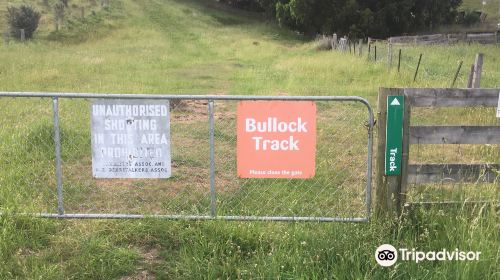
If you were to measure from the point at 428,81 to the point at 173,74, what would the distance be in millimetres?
10092

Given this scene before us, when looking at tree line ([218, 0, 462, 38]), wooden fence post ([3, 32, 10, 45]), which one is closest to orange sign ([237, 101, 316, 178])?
wooden fence post ([3, 32, 10, 45])

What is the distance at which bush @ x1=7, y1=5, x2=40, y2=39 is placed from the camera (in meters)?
34.4

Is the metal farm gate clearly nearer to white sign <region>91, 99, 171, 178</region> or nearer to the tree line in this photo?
white sign <region>91, 99, 171, 178</region>

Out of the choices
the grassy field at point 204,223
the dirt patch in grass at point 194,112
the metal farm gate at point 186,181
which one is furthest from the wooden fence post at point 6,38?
the metal farm gate at point 186,181

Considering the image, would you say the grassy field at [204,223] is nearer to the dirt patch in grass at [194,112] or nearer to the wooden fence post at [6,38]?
the dirt patch in grass at [194,112]

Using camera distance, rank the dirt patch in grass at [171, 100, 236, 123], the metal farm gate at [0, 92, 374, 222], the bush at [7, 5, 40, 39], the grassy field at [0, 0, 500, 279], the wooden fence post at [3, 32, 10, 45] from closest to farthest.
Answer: the grassy field at [0, 0, 500, 279]
the metal farm gate at [0, 92, 374, 222]
the dirt patch in grass at [171, 100, 236, 123]
the wooden fence post at [3, 32, 10, 45]
the bush at [7, 5, 40, 39]

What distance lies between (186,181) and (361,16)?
37.1 meters

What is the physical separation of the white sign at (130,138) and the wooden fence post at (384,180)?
194 cm

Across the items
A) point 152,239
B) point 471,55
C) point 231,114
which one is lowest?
point 152,239

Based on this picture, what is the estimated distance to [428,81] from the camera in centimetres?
1381

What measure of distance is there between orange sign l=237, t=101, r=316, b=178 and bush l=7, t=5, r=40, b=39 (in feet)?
111

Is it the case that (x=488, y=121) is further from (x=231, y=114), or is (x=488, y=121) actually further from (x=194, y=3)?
(x=194, y=3)

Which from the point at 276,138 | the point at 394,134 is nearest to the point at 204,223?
the point at 276,138

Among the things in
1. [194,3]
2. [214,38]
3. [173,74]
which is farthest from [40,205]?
[194,3]
